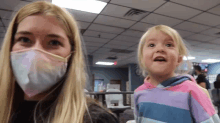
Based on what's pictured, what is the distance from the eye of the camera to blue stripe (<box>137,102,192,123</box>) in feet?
2.79

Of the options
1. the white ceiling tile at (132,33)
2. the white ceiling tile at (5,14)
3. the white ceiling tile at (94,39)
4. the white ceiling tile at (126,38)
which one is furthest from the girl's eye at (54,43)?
the white ceiling tile at (94,39)

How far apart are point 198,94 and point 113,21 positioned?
3242 millimetres

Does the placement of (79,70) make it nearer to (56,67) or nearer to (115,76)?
(56,67)

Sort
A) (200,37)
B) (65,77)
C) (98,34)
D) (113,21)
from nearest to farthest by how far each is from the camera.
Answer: (65,77) → (113,21) → (98,34) → (200,37)

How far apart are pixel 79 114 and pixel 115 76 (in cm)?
1107

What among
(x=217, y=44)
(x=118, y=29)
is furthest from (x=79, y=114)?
(x=217, y=44)

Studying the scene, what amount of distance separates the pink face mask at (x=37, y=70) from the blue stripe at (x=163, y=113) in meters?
0.63

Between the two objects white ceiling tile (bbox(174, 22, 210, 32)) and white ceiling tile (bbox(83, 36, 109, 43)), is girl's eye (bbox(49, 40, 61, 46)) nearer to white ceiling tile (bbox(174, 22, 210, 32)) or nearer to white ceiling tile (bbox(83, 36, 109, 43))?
white ceiling tile (bbox(174, 22, 210, 32))

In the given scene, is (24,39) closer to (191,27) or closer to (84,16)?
(84,16)

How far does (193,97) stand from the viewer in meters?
0.84

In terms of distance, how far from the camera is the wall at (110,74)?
11.2 metres

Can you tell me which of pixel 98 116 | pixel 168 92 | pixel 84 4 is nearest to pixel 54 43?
pixel 98 116

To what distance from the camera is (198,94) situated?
838 millimetres

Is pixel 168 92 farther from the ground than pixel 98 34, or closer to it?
closer to it
